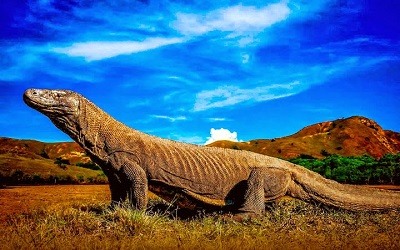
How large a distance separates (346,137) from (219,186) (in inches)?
1796

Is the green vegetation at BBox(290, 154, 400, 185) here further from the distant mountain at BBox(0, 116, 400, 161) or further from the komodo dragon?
the komodo dragon

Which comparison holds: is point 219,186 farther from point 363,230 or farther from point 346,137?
point 346,137

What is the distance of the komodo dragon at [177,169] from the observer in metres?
10.7

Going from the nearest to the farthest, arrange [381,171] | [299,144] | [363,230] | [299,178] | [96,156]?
[363,230] < [96,156] < [299,178] < [381,171] < [299,144]

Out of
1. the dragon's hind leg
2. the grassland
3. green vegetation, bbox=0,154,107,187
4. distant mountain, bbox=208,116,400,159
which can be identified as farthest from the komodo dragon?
distant mountain, bbox=208,116,400,159

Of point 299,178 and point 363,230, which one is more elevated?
point 299,178

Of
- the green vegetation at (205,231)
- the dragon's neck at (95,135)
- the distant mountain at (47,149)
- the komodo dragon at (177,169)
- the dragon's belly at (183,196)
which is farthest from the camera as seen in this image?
the distant mountain at (47,149)

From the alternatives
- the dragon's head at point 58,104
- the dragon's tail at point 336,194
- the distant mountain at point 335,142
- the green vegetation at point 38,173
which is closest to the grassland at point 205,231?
the dragon's tail at point 336,194

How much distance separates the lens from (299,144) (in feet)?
175

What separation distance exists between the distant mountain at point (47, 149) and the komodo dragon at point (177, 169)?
4033cm

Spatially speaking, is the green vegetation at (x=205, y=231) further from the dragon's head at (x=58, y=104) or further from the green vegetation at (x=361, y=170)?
the green vegetation at (x=361, y=170)

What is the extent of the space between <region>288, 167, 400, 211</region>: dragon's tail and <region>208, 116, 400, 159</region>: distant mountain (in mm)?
37708

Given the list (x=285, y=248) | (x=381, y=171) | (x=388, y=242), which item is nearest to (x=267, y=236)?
(x=285, y=248)

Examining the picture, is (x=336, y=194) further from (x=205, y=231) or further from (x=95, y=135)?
(x=95, y=135)
